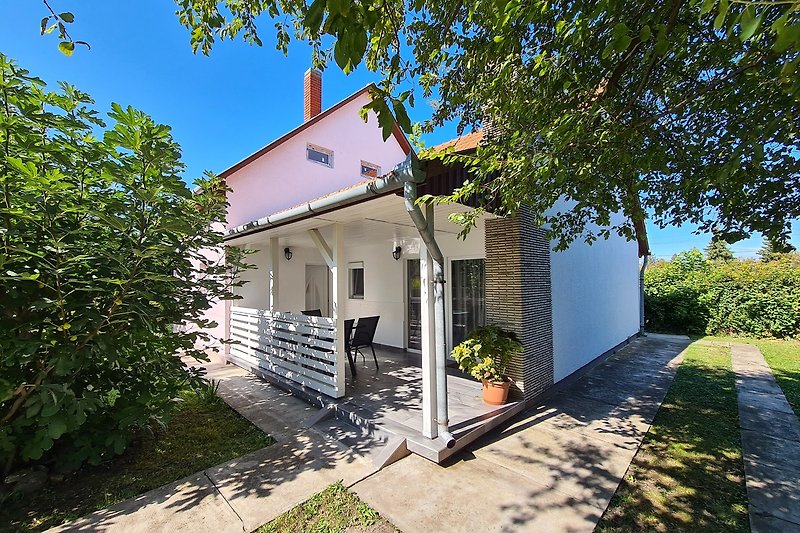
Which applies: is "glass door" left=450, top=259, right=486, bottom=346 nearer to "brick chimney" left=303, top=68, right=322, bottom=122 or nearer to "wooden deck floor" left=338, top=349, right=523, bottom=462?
"wooden deck floor" left=338, top=349, right=523, bottom=462

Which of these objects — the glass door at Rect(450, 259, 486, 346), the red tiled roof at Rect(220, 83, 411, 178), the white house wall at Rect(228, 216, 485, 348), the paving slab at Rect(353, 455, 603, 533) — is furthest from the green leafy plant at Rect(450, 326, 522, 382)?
the red tiled roof at Rect(220, 83, 411, 178)

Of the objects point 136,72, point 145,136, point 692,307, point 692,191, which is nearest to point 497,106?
point 692,191

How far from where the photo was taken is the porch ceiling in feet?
15.7

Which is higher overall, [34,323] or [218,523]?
[34,323]

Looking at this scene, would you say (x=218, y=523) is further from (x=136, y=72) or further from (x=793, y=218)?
(x=136, y=72)

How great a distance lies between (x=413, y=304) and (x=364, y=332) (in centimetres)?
235

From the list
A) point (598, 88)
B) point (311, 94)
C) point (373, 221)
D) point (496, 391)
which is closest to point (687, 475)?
point (496, 391)

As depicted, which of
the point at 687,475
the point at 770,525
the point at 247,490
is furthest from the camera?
the point at 687,475

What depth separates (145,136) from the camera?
3291mm

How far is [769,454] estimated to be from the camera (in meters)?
4.23

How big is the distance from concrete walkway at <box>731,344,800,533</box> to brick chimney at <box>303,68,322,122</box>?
41.8 feet

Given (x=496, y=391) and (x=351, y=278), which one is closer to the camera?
(x=496, y=391)

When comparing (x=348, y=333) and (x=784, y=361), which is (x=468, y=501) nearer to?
(x=348, y=333)

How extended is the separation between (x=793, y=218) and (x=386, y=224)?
537 centimetres
